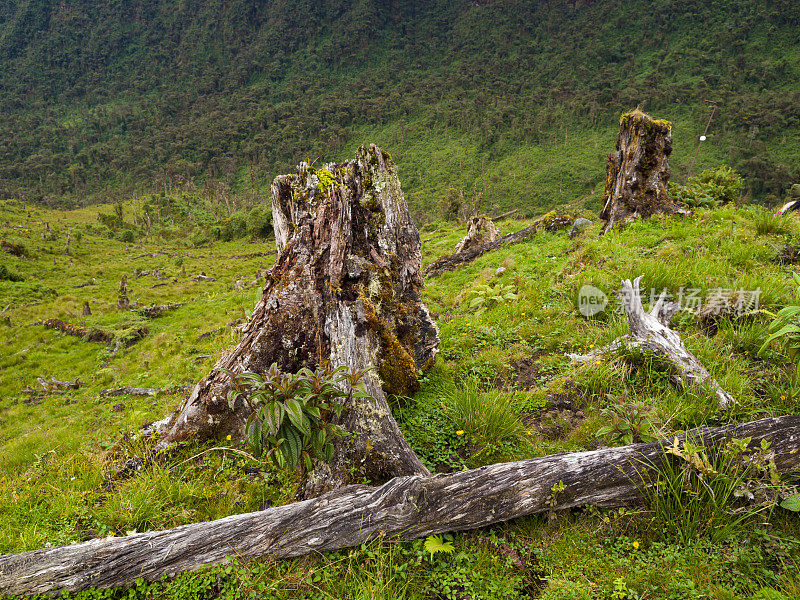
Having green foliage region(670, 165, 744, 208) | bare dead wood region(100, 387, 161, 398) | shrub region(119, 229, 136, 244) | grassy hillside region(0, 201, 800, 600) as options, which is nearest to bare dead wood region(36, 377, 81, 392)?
bare dead wood region(100, 387, 161, 398)

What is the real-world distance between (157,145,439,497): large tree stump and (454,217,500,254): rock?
1297 cm

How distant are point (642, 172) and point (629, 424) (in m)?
11.9

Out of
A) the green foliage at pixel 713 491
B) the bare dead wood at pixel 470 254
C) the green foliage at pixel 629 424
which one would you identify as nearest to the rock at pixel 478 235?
the bare dead wood at pixel 470 254

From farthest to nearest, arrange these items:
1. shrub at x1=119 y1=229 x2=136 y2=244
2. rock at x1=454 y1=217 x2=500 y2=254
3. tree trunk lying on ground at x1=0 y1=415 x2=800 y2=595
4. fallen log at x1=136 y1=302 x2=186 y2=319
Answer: shrub at x1=119 y1=229 x2=136 y2=244, fallen log at x1=136 y1=302 x2=186 y2=319, rock at x1=454 y1=217 x2=500 y2=254, tree trunk lying on ground at x1=0 y1=415 x2=800 y2=595

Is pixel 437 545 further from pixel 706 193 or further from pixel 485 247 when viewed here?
pixel 706 193

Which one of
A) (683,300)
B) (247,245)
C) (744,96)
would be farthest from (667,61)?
(683,300)

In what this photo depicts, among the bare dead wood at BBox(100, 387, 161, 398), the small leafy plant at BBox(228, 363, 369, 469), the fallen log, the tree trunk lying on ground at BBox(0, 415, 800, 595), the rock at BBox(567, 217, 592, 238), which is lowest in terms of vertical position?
the fallen log

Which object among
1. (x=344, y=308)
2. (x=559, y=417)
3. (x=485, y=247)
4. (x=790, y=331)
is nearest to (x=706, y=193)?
(x=485, y=247)

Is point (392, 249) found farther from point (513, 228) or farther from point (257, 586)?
point (513, 228)

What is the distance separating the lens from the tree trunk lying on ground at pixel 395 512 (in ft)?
8.77

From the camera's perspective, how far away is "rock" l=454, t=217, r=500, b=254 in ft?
60.7

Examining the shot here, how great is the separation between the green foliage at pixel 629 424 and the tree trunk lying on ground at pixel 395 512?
0.31m

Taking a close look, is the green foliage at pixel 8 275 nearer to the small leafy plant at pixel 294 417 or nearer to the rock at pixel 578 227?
the small leafy plant at pixel 294 417

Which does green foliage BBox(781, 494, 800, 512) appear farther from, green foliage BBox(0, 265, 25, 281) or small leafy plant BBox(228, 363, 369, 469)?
green foliage BBox(0, 265, 25, 281)
